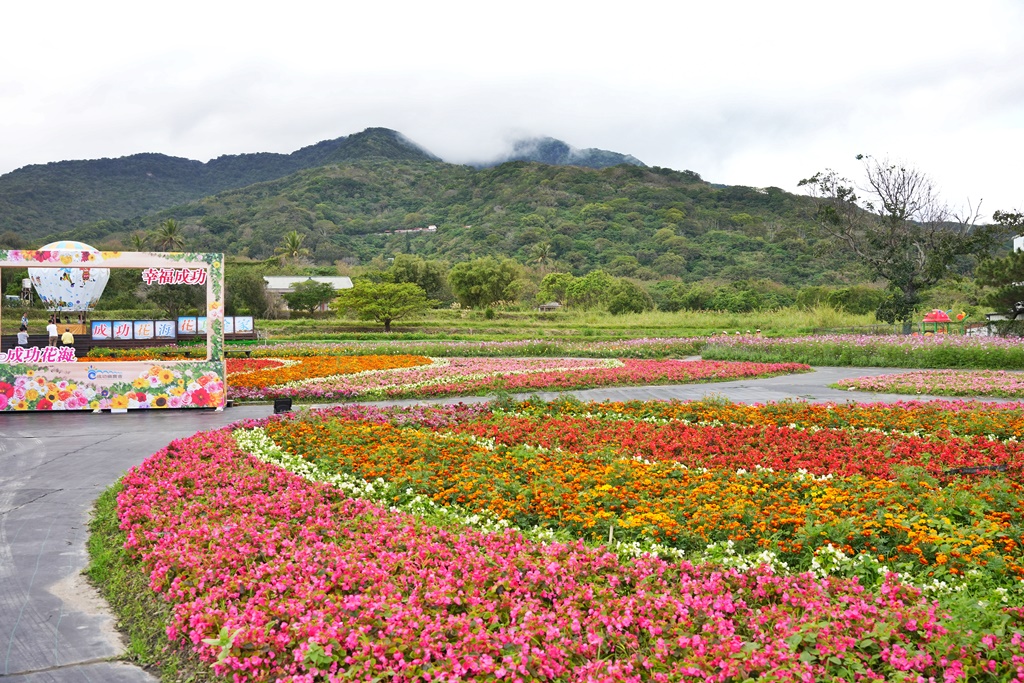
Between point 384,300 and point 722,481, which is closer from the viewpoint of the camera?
point 722,481

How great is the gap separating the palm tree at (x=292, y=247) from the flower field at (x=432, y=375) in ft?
232

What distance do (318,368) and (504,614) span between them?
14365mm

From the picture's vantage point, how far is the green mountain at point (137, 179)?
88.6 metres

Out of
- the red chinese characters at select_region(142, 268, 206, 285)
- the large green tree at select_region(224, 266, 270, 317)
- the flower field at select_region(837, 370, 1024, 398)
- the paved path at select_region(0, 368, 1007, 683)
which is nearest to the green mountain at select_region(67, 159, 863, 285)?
the large green tree at select_region(224, 266, 270, 317)

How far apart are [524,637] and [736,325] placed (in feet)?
111

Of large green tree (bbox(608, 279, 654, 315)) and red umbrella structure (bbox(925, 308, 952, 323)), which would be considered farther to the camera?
large green tree (bbox(608, 279, 654, 315))

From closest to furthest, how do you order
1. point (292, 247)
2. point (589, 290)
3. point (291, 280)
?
1. point (589, 290)
2. point (291, 280)
3. point (292, 247)

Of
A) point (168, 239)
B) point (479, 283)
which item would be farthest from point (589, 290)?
point (168, 239)

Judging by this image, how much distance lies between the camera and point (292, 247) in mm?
88375

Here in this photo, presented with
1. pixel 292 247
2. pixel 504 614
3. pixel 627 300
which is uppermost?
pixel 292 247

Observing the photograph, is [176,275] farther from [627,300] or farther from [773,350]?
[627,300]

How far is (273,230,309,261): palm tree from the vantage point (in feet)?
290

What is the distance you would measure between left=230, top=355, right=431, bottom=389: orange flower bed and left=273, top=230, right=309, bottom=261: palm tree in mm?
70107

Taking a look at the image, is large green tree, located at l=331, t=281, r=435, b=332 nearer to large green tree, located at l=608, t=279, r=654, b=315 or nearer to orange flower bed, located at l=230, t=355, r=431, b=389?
orange flower bed, located at l=230, t=355, r=431, b=389
